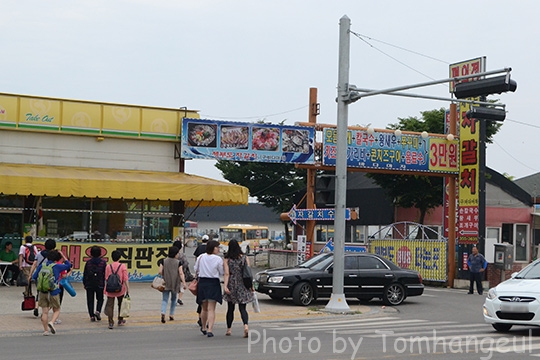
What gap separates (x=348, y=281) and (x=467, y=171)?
487 inches

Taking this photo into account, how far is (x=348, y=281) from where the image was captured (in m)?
22.4

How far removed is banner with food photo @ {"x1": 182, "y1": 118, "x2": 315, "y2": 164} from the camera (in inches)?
1145

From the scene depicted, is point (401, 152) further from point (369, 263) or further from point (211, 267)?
point (211, 267)

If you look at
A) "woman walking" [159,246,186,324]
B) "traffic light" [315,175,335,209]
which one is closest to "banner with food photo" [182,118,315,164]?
"traffic light" [315,175,335,209]

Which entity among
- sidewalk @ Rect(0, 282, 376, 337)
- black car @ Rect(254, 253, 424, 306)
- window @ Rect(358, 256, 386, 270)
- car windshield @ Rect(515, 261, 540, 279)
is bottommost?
sidewalk @ Rect(0, 282, 376, 337)

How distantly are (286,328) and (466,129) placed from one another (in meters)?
18.9

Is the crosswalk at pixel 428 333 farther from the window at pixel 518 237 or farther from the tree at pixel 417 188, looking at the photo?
the window at pixel 518 237

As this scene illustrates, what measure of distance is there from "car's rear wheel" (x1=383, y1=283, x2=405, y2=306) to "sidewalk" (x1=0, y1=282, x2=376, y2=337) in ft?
3.12

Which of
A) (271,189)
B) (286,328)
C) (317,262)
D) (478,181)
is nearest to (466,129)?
(478,181)

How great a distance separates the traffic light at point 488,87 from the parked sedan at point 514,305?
4.45m

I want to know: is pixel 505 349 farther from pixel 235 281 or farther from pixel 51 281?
pixel 51 281

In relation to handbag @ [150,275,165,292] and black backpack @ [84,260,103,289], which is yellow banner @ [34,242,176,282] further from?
handbag @ [150,275,165,292]

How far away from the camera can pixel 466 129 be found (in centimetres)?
3309

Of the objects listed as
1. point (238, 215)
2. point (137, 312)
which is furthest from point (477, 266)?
point (238, 215)
